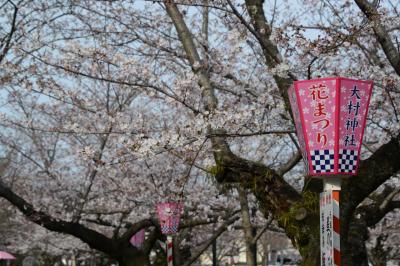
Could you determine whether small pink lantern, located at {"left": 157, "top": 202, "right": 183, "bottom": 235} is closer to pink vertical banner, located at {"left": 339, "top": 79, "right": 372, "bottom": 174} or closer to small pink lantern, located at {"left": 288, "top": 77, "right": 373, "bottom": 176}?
small pink lantern, located at {"left": 288, "top": 77, "right": 373, "bottom": 176}

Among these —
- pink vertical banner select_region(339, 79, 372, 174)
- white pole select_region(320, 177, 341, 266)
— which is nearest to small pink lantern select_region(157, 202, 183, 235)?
white pole select_region(320, 177, 341, 266)

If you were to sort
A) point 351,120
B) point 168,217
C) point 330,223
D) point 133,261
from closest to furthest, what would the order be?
point 330,223 < point 351,120 < point 168,217 < point 133,261

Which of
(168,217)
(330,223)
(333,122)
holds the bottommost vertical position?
(330,223)

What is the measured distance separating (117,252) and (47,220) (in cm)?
207

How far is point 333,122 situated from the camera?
453cm

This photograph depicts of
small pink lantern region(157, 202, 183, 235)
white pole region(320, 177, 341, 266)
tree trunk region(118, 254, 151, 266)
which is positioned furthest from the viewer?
tree trunk region(118, 254, 151, 266)

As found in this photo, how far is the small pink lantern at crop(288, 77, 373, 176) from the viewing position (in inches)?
177

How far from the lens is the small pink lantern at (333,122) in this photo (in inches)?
177

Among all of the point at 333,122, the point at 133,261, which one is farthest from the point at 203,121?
the point at 133,261

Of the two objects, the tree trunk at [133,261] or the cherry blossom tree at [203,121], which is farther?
the tree trunk at [133,261]

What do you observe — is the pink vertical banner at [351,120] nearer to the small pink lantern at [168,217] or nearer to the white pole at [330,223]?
the white pole at [330,223]

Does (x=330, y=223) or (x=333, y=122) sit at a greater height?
(x=333, y=122)

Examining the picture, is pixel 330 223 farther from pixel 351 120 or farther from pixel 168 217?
pixel 168 217

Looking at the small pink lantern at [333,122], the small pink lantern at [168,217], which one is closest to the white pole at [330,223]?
the small pink lantern at [333,122]
